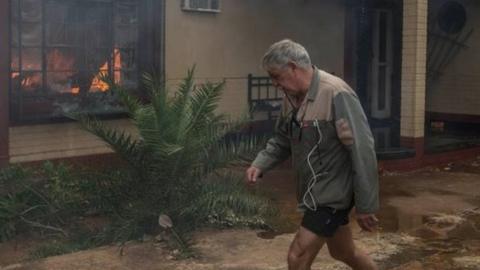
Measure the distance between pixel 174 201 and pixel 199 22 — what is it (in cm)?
423

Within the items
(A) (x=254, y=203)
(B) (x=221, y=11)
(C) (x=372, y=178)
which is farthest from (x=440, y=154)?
(C) (x=372, y=178)

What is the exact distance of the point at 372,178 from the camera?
4.02m

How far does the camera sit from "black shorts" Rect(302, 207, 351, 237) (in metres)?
4.08

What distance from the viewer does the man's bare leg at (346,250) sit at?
4273 millimetres

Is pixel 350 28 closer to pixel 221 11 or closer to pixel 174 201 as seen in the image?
pixel 221 11

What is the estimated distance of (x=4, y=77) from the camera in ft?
25.6

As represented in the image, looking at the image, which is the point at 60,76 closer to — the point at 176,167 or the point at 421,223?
the point at 176,167

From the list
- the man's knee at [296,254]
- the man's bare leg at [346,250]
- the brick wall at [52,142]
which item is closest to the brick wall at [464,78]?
the brick wall at [52,142]

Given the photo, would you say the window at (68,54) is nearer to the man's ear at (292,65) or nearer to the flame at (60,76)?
the flame at (60,76)

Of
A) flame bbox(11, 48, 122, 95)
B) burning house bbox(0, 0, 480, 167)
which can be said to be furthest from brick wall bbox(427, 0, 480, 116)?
flame bbox(11, 48, 122, 95)

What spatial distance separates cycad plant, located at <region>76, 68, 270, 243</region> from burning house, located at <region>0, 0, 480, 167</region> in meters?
2.02

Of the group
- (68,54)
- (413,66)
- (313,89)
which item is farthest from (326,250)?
(413,66)

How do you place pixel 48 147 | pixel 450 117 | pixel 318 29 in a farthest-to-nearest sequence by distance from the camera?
1. pixel 450 117
2. pixel 318 29
3. pixel 48 147

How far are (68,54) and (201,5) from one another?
217 centimetres
